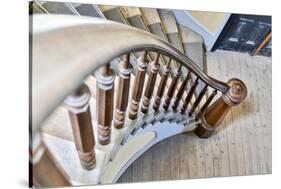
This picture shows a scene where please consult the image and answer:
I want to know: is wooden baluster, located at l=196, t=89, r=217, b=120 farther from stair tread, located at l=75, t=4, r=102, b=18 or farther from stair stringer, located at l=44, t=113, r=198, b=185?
stair tread, located at l=75, t=4, r=102, b=18

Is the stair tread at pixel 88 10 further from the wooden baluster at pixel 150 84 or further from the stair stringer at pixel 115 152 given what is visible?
the stair stringer at pixel 115 152

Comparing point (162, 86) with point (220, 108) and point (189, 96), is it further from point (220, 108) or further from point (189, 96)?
point (220, 108)

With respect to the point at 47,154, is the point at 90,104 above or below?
above

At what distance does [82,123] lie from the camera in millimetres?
1104

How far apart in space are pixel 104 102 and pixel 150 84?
1.10 ft

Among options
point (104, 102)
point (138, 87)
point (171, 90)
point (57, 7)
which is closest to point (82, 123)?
point (104, 102)

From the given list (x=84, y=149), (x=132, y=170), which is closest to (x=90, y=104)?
(x=84, y=149)

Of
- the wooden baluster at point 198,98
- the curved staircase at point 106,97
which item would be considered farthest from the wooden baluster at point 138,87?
the wooden baluster at point 198,98

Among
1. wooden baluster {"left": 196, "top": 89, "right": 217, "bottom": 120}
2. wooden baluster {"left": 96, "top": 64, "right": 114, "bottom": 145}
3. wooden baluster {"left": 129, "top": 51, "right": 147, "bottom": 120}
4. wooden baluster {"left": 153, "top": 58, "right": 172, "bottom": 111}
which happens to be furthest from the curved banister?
wooden baluster {"left": 196, "top": 89, "right": 217, "bottom": 120}

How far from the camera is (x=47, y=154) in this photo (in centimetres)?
105

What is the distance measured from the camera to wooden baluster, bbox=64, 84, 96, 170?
1.04 metres

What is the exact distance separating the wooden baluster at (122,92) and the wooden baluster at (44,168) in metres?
0.32

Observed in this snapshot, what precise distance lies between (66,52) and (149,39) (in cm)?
A: 46

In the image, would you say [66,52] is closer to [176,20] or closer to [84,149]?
[84,149]
